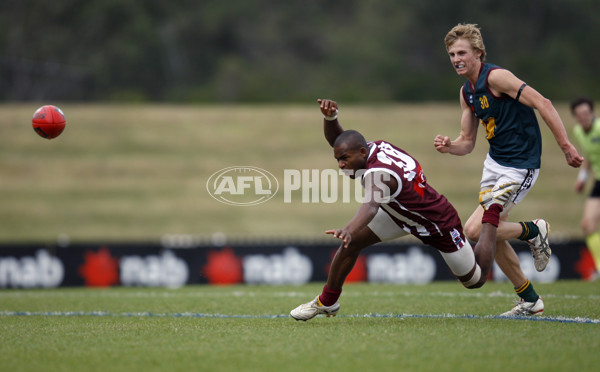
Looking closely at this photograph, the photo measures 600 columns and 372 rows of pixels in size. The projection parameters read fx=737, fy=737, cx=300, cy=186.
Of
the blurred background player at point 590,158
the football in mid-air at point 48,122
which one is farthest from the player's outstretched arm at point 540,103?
the blurred background player at point 590,158

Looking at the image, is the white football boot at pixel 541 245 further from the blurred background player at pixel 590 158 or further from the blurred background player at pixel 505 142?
the blurred background player at pixel 590 158

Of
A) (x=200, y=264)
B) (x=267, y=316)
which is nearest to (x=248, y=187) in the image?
(x=200, y=264)

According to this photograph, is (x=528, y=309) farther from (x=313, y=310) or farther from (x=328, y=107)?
(x=328, y=107)

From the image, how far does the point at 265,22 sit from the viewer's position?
41.7m

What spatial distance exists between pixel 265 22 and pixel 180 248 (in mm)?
30153

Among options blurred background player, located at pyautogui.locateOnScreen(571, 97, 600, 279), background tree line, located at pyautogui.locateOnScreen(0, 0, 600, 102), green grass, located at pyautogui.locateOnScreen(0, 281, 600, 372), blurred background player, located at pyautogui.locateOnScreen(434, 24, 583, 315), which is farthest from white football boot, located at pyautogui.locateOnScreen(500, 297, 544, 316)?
background tree line, located at pyautogui.locateOnScreen(0, 0, 600, 102)

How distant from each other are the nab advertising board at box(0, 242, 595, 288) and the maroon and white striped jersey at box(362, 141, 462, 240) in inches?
283

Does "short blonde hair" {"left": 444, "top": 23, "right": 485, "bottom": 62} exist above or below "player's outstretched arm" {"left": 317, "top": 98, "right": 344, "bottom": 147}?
above

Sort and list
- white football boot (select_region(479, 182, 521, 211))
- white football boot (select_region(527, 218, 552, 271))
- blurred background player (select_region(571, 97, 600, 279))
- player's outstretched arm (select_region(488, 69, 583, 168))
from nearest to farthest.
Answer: player's outstretched arm (select_region(488, 69, 583, 168))
white football boot (select_region(479, 182, 521, 211))
white football boot (select_region(527, 218, 552, 271))
blurred background player (select_region(571, 97, 600, 279))

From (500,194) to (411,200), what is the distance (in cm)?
92

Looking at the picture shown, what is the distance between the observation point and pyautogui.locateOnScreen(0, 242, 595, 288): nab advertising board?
43.4 feet

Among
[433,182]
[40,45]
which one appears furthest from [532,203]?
[40,45]

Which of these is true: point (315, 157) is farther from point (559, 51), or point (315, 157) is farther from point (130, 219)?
point (559, 51)

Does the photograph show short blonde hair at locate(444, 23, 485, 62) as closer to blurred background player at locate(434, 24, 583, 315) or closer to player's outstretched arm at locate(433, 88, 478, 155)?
blurred background player at locate(434, 24, 583, 315)
